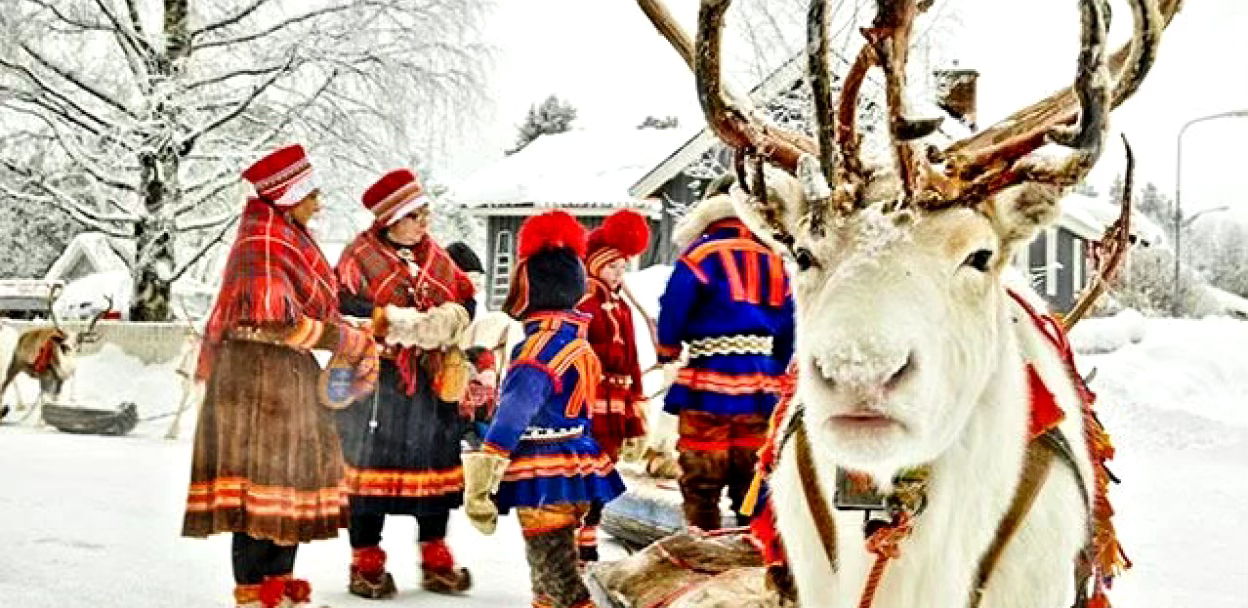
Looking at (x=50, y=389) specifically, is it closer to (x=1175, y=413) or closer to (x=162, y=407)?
(x=162, y=407)

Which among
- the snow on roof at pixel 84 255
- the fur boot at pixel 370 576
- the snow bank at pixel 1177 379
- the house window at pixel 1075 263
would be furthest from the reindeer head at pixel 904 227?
the snow on roof at pixel 84 255

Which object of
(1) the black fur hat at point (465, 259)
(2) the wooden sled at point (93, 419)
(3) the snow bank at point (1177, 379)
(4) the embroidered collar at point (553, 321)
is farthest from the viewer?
(2) the wooden sled at point (93, 419)

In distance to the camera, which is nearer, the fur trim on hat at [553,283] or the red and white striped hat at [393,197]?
the fur trim on hat at [553,283]

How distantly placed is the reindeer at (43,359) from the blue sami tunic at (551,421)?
14.4 meters

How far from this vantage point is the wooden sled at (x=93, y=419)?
15.5 metres

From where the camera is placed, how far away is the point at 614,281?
6.53 meters

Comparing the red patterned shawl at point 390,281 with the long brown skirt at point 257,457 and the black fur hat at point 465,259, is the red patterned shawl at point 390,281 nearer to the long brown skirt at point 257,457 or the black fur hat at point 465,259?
the long brown skirt at point 257,457

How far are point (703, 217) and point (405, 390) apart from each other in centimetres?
184

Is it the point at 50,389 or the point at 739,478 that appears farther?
the point at 50,389

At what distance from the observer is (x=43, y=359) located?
17984 millimetres

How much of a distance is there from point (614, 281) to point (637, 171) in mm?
23905

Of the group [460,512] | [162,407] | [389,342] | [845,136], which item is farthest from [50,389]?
[845,136]

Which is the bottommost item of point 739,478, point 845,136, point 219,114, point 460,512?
point 460,512

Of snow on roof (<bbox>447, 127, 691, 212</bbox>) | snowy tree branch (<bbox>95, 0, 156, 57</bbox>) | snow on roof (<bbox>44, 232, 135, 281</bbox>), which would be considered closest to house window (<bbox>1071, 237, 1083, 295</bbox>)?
snow on roof (<bbox>447, 127, 691, 212</bbox>)
